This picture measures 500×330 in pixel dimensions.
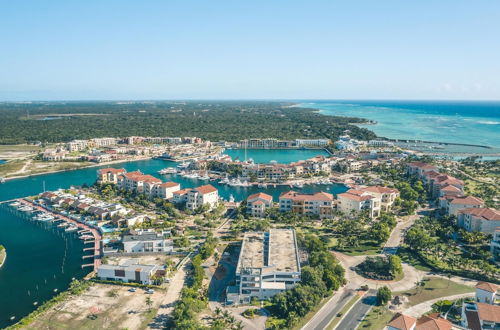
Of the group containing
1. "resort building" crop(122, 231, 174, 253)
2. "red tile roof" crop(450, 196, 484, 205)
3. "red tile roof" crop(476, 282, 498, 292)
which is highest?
"red tile roof" crop(450, 196, 484, 205)

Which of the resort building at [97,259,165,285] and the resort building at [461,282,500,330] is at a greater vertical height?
the resort building at [461,282,500,330]

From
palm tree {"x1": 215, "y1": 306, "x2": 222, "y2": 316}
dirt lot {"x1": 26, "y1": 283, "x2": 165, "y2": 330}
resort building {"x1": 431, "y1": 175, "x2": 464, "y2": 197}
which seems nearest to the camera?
dirt lot {"x1": 26, "y1": 283, "x2": 165, "y2": 330}

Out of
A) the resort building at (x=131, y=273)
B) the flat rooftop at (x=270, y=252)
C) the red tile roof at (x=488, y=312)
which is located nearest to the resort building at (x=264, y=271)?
the flat rooftop at (x=270, y=252)

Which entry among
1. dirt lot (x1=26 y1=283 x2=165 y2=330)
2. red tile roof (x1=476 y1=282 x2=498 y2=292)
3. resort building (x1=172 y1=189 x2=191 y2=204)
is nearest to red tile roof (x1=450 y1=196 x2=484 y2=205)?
red tile roof (x1=476 y1=282 x2=498 y2=292)

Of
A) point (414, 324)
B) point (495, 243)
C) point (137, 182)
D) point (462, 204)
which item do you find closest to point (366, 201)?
point (462, 204)

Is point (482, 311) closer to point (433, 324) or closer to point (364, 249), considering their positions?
point (433, 324)

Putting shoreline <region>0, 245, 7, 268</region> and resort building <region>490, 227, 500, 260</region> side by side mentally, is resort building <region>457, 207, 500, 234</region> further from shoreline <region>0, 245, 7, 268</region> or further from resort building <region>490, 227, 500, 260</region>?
shoreline <region>0, 245, 7, 268</region>

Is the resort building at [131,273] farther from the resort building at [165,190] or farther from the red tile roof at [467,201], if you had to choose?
the red tile roof at [467,201]
